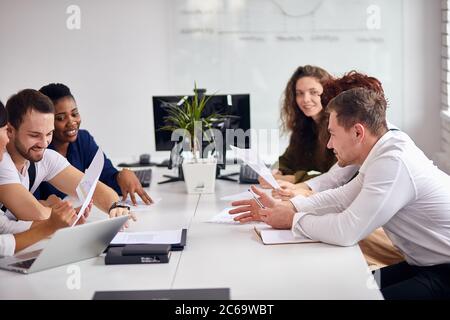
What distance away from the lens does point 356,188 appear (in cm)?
274

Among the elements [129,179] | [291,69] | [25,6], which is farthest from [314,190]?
[25,6]

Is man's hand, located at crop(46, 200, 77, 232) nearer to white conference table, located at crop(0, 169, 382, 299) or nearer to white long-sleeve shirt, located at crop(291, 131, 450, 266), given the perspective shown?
white conference table, located at crop(0, 169, 382, 299)

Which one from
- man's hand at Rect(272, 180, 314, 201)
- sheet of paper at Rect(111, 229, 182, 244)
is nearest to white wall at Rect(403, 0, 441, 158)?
man's hand at Rect(272, 180, 314, 201)

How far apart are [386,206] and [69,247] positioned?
3.47ft

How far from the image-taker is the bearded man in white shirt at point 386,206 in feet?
7.93

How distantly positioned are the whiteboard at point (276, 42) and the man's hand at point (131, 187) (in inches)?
106

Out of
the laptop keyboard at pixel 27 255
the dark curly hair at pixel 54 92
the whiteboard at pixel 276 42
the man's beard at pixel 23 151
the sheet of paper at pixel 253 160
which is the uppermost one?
the whiteboard at pixel 276 42

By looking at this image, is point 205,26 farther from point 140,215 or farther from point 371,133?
point 371,133

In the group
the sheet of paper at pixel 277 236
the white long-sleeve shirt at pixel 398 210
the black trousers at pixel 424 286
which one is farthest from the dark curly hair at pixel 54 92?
the black trousers at pixel 424 286

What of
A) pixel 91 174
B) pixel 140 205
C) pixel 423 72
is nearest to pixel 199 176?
pixel 140 205

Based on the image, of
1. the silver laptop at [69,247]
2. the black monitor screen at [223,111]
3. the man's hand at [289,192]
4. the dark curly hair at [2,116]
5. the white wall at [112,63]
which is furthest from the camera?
the white wall at [112,63]

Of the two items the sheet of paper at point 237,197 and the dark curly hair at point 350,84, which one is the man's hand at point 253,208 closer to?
the sheet of paper at point 237,197

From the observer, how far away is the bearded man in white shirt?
242 centimetres
